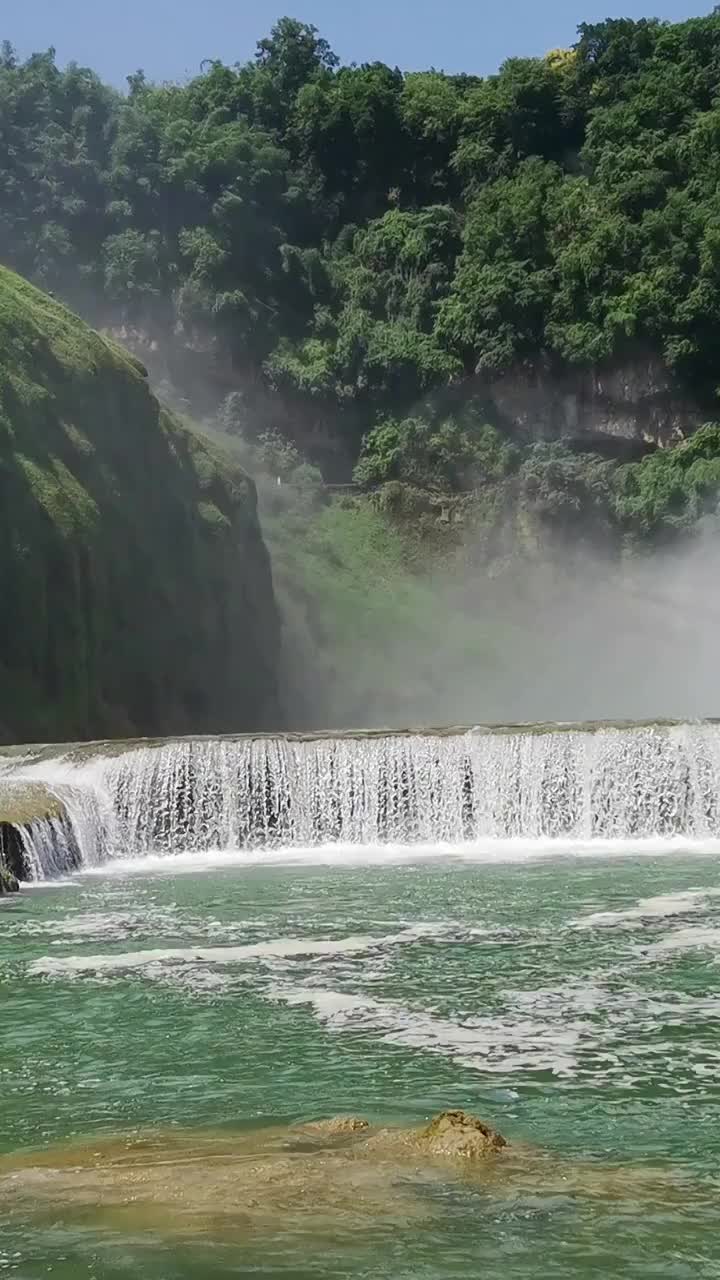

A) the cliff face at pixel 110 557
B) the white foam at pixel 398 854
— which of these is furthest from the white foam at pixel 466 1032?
the cliff face at pixel 110 557

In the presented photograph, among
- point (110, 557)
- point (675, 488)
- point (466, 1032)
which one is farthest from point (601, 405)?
point (466, 1032)

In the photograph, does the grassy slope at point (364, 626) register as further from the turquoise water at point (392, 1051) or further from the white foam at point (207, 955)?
the white foam at point (207, 955)

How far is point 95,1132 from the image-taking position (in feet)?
23.8

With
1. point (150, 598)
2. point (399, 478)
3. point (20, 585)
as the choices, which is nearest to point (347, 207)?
point (399, 478)

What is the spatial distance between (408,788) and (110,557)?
15750 mm

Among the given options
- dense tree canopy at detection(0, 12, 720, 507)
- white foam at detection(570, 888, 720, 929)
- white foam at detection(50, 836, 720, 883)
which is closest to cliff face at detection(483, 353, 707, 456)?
dense tree canopy at detection(0, 12, 720, 507)

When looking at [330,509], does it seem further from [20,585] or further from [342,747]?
[342,747]

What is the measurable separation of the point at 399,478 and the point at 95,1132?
58.5 meters

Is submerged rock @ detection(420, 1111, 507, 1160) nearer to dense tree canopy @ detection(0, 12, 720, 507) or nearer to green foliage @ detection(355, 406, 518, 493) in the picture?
dense tree canopy @ detection(0, 12, 720, 507)

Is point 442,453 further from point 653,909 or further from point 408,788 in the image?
point 653,909

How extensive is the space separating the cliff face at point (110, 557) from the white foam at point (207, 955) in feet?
62.1

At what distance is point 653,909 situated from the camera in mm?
14328

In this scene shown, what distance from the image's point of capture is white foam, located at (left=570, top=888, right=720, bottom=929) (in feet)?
44.5

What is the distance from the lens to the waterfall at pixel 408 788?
22531mm
